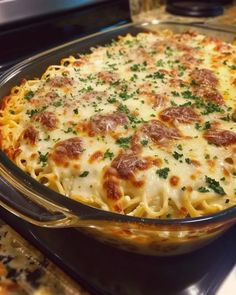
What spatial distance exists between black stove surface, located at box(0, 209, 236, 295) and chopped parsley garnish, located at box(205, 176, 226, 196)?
0.35ft

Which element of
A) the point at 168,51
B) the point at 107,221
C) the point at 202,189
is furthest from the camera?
the point at 168,51

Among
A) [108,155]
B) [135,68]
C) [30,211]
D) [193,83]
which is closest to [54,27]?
[135,68]

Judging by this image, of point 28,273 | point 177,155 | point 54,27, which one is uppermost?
point 54,27

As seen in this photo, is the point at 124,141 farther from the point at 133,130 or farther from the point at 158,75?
the point at 158,75

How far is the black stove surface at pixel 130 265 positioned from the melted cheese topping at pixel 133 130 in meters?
0.10

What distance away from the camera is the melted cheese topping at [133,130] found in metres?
0.97

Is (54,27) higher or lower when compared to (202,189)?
higher

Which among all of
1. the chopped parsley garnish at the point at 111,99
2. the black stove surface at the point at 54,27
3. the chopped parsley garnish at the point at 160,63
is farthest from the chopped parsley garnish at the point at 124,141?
the black stove surface at the point at 54,27

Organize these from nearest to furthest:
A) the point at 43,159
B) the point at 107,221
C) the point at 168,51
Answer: the point at 107,221, the point at 43,159, the point at 168,51

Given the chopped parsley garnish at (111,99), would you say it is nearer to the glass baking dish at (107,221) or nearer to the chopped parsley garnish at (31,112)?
the chopped parsley garnish at (31,112)

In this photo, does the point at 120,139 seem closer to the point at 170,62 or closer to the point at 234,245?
the point at 234,245

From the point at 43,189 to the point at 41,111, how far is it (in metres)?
0.50

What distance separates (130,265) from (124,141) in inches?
15.1

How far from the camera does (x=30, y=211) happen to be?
0.79 metres
